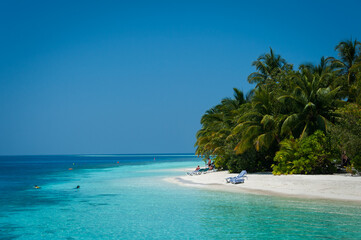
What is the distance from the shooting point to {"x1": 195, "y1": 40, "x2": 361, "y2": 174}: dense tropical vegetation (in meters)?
19.1

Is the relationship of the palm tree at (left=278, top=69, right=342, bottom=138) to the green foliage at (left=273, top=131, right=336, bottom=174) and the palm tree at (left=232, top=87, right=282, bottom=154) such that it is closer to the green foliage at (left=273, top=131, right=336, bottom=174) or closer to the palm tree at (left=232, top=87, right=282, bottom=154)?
the palm tree at (left=232, top=87, right=282, bottom=154)

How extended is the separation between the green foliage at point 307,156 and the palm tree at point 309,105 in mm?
1206

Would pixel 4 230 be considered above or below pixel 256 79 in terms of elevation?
below

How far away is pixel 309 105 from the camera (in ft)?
70.8

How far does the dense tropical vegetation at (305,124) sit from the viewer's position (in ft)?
62.7

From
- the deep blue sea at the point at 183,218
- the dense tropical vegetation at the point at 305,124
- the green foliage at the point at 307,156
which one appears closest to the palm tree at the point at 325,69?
the dense tropical vegetation at the point at 305,124

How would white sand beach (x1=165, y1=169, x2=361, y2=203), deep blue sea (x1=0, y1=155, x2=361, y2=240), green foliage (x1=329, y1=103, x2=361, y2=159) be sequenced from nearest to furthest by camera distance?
deep blue sea (x1=0, y1=155, x2=361, y2=240) → white sand beach (x1=165, y1=169, x2=361, y2=203) → green foliage (x1=329, y1=103, x2=361, y2=159)

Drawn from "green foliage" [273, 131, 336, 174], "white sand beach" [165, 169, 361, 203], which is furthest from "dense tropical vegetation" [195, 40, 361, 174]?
"white sand beach" [165, 169, 361, 203]

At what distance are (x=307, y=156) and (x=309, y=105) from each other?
3.55 m

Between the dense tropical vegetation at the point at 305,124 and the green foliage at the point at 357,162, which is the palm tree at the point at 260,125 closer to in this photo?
the dense tropical vegetation at the point at 305,124

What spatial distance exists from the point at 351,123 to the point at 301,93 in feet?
16.7

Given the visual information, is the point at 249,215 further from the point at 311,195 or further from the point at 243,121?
the point at 243,121

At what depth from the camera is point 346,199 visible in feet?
50.2

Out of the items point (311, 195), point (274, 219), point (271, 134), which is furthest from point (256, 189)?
point (274, 219)
